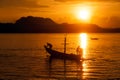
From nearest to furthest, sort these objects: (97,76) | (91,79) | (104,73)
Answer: (91,79)
(97,76)
(104,73)

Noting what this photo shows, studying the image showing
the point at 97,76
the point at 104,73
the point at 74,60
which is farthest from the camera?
the point at 74,60

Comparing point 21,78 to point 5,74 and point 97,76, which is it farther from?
point 97,76

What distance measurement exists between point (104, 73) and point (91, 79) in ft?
19.1

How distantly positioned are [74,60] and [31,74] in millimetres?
16762

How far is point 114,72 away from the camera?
41969 mm

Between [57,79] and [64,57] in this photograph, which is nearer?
[57,79]

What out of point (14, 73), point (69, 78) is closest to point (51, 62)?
point (14, 73)

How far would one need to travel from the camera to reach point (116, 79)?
35.9m

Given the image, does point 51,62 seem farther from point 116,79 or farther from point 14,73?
point 116,79

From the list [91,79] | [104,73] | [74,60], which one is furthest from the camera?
[74,60]

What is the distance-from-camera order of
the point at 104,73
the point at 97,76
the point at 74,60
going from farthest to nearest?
the point at 74,60 → the point at 104,73 → the point at 97,76

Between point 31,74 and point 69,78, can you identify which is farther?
point 31,74

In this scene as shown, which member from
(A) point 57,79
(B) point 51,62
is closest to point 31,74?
(A) point 57,79

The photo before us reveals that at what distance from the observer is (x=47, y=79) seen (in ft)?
118
